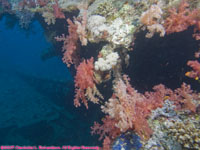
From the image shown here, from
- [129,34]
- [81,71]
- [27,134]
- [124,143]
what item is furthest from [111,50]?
[27,134]

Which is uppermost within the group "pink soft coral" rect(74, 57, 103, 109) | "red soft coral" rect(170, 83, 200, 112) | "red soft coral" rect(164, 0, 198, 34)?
"red soft coral" rect(164, 0, 198, 34)

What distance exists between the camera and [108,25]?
13.7 ft

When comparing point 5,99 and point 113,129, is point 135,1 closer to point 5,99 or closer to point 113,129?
point 113,129

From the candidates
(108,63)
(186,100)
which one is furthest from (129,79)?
(186,100)

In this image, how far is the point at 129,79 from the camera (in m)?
4.04

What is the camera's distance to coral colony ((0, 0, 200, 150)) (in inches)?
115

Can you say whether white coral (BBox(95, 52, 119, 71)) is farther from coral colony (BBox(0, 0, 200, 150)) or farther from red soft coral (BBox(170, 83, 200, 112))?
red soft coral (BBox(170, 83, 200, 112))

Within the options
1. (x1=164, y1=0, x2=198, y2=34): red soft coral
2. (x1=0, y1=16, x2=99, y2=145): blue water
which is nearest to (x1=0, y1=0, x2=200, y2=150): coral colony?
(x1=164, y1=0, x2=198, y2=34): red soft coral

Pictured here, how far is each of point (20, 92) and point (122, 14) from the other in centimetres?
Result: 1486

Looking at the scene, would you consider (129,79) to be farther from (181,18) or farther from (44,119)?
(44,119)

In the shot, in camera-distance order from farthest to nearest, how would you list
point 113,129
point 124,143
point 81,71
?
point 81,71 < point 113,129 < point 124,143

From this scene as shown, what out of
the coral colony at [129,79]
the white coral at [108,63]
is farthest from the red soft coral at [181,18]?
the white coral at [108,63]

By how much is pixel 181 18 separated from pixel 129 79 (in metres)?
2.02

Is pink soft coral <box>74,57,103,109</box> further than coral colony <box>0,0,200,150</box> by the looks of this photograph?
Yes
